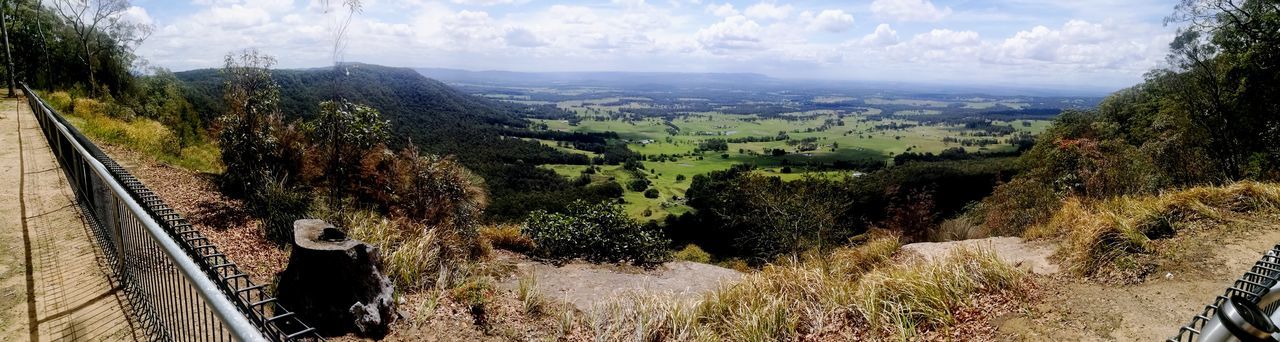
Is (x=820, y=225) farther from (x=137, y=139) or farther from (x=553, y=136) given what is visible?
(x=553, y=136)

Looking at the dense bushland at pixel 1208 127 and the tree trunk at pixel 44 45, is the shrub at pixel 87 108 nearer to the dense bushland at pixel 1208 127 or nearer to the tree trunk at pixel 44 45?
the tree trunk at pixel 44 45

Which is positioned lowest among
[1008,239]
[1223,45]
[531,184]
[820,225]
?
[531,184]

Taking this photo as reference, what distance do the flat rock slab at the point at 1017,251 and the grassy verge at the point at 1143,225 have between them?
30 cm

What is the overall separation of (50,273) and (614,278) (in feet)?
26.6

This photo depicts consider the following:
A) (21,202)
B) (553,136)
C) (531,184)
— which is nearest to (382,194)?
(21,202)

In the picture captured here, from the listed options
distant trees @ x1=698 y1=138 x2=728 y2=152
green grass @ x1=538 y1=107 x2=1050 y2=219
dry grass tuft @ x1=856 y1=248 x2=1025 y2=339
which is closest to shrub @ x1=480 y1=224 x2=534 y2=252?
dry grass tuft @ x1=856 y1=248 x2=1025 y2=339

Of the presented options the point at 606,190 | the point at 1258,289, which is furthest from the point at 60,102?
the point at 606,190

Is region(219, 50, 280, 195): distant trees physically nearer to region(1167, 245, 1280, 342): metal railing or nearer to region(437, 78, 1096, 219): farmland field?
region(1167, 245, 1280, 342): metal railing

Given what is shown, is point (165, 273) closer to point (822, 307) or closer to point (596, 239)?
point (822, 307)

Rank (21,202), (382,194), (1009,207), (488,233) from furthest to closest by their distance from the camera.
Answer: (1009,207) → (488,233) → (382,194) → (21,202)

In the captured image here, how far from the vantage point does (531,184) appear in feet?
224

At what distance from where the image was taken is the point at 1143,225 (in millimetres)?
7957

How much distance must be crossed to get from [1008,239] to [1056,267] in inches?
90.7

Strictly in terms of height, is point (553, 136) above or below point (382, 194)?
below
